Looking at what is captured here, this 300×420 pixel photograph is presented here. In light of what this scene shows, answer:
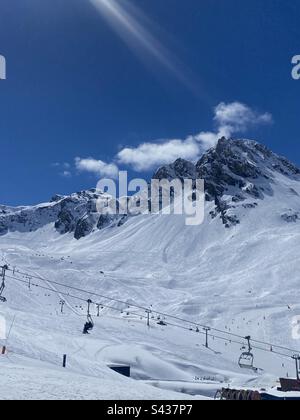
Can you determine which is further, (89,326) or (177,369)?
(89,326)

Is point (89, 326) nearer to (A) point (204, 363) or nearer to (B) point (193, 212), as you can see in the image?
(A) point (204, 363)

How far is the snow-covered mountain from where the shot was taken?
2714 cm

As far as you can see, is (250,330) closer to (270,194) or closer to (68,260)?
(68,260)

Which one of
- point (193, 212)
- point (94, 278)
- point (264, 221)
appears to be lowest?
point (94, 278)

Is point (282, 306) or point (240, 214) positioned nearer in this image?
point (282, 306)

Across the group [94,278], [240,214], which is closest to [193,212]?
[240,214]

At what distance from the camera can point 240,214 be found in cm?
16275

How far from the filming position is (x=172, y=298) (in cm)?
8956

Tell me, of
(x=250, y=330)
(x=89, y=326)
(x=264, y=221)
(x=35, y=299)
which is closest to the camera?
(x=89, y=326)

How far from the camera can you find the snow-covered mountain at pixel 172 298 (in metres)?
27.1

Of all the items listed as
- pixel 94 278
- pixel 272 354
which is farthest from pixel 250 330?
pixel 94 278

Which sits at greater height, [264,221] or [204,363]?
[264,221]

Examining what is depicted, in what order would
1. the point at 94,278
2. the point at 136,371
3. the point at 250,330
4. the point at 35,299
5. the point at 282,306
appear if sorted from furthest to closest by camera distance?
the point at 94,278
the point at 282,306
the point at 35,299
the point at 250,330
the point at 136,371

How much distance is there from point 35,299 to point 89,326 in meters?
29.8
